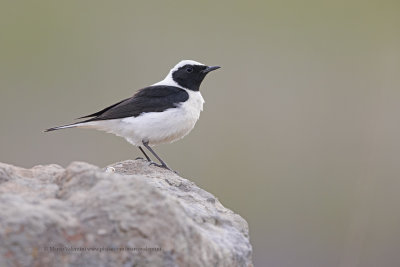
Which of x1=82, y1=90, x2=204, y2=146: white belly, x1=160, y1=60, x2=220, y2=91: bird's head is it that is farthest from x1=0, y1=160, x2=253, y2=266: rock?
x1=160, y1=60, x2=220, y2=91: bird's head

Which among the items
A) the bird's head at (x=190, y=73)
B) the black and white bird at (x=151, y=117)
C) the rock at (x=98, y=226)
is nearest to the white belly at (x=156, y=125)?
the black and white bird at (x=151, y=117)

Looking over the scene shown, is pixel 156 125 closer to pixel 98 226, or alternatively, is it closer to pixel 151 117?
pixel 151 117

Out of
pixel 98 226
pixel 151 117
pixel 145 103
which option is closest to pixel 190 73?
pixel 145 103

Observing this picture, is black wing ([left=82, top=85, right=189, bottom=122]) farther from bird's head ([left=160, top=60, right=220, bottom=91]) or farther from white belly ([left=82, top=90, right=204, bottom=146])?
bird's head ([left=160, top=60, right=220, bottom=91])

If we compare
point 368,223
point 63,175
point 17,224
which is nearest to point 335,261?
point 368,223

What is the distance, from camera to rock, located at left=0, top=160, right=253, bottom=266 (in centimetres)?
299

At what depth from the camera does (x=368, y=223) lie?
8703mm

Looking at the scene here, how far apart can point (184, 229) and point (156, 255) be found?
0.21m

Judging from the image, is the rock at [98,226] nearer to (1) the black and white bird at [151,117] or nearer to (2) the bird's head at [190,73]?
(1) the black and white bird at [151,117]

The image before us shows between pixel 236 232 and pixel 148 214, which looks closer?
pixel 148 214

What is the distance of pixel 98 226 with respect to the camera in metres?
3.13

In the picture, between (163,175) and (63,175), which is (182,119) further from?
(63,175)

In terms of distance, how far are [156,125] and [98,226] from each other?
336 cm

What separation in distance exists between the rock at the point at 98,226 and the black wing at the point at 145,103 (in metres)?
2.76
